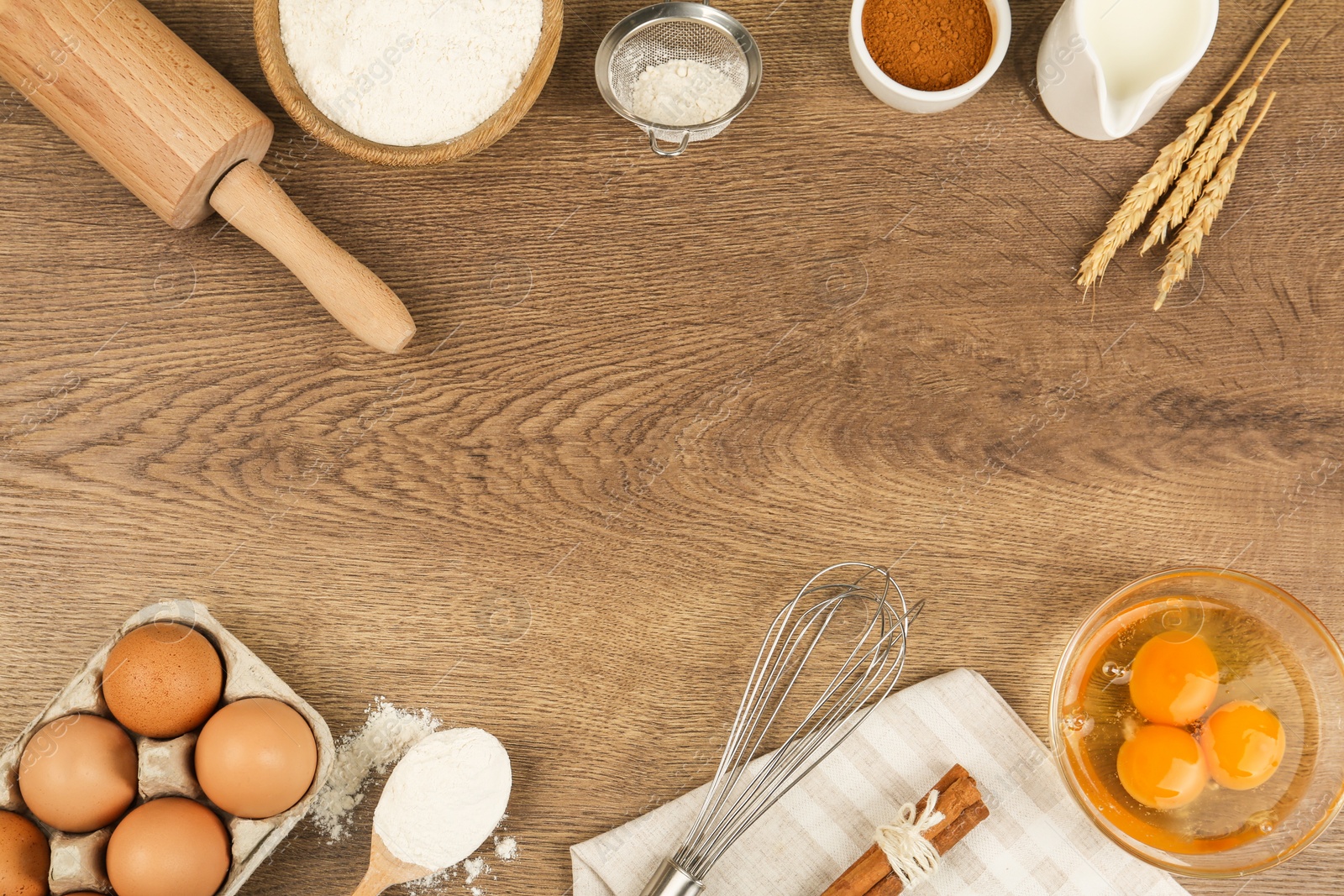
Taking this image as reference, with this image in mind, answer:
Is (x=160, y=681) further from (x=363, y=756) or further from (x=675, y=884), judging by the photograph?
(x=675, y=884)

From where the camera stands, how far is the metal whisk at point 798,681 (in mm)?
753

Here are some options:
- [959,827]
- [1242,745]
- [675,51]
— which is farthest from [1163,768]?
[675,51]

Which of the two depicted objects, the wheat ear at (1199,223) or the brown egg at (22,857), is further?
the wheat ear at (1199,223)

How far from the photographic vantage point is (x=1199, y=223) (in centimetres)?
78

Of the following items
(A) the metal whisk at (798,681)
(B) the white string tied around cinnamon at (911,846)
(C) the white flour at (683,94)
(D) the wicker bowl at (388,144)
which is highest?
(D) the wicker bowl at (388,144)

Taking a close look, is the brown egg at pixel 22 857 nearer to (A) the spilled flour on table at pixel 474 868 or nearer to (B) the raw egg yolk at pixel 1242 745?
(A) the spilled flour on table at pixel 474 868

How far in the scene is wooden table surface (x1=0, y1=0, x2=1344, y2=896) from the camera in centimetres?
78

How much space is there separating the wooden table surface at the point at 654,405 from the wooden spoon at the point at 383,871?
0.05 metres

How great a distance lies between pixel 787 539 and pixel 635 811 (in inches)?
10.5

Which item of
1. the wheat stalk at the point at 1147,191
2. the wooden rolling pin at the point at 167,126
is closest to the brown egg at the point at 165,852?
the wooden rolling pin at the point at 167,126

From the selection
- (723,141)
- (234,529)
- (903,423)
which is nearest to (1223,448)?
(903,423)

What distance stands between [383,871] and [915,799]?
1.44ft

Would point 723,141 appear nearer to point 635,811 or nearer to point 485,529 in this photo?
point 485,529

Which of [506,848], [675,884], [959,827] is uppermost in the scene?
[506,848]
